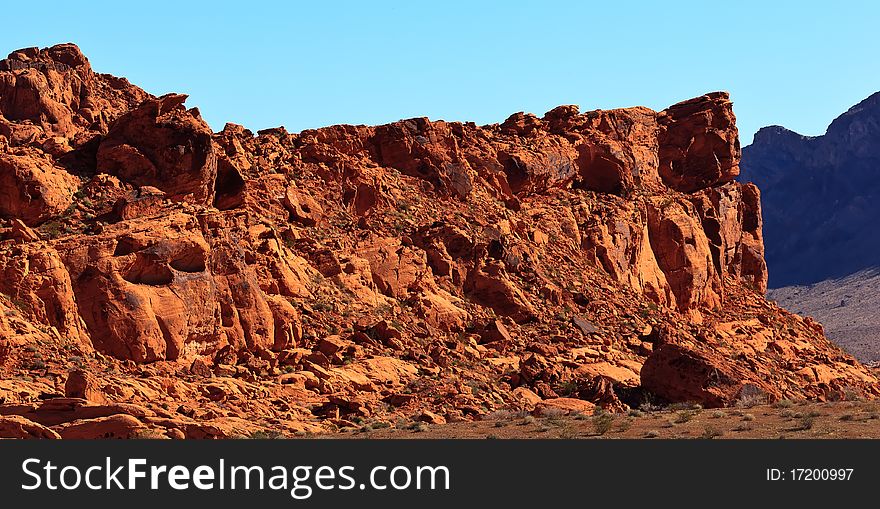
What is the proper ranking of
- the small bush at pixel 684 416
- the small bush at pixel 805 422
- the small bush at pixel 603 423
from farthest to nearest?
the small bush at pixel 684 416
the small bush at pixel 603 423
the small bush at pixel 805 422

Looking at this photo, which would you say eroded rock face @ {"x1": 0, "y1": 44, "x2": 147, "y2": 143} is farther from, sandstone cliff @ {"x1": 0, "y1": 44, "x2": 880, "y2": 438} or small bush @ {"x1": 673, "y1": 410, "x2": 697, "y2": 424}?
small bush @ {"x1": 673, "y1": 410, "x2": 697, "y2": 424}

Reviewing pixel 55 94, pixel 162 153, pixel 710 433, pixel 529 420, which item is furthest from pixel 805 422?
pixel 55 94

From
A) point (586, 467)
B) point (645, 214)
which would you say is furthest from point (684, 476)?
point (645, 214)

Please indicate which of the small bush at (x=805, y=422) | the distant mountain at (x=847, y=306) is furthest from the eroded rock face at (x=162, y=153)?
the distant mountain at (x=847, y=306)

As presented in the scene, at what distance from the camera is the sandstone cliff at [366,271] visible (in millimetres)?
36031

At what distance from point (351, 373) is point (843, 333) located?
110374mm

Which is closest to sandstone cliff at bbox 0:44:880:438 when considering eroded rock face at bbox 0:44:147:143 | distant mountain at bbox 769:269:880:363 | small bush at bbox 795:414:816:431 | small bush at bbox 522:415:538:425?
eroded rock face at bbox 0:44:147:143

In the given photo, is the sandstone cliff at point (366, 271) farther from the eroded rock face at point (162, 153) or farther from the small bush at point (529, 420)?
the small bush at point (529, 420)

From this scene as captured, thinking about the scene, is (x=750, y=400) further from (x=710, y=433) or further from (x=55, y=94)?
(x=55, y=94)

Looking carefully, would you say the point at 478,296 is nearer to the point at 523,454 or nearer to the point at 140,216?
the point at 140,216

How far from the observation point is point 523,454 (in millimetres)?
22453

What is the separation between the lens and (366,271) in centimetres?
4766

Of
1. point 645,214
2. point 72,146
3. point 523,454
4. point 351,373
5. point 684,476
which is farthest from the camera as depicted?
point 645,214

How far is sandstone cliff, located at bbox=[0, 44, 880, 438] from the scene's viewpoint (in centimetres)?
3603
